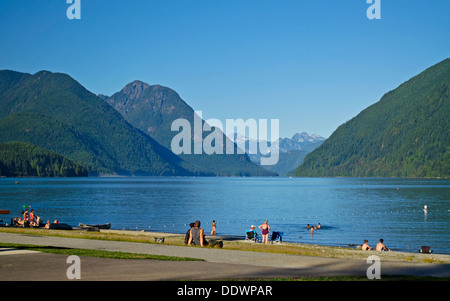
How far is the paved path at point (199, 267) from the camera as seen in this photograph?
17.9m

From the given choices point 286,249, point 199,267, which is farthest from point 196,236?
point 199,267

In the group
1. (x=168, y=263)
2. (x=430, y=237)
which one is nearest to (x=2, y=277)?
(x=168, y=263)

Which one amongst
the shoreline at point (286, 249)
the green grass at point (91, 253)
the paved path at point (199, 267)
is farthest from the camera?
the shoreline at point (286, 249)

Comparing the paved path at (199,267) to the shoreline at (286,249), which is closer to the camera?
the paved path at (199,267)

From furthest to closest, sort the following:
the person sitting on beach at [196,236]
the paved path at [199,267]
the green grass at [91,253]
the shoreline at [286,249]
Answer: the person sitting on beach at [196,236] → the shoreline at [286,249] → the green grass at [91,253] → the paved path at [199,267]

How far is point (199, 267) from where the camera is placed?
66.2 feet

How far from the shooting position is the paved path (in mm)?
17859

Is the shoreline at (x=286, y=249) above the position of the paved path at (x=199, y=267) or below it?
below

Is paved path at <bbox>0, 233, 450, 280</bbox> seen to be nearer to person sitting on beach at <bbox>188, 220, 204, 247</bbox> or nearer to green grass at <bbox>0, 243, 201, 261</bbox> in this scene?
green grass at <bbox>0, 243, 201, 261</bbox>

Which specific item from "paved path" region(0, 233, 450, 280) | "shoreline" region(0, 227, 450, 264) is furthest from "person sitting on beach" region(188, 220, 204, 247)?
"paved path" region(0, 233, 450, 280)

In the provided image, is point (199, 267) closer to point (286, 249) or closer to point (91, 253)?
point (91, 253)

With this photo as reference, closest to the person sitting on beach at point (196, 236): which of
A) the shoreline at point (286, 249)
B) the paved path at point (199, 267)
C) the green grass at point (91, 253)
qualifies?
the shoreline at point (286, 249)

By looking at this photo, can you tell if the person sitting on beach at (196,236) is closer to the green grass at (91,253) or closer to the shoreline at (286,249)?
the shoreline at (286,249)
